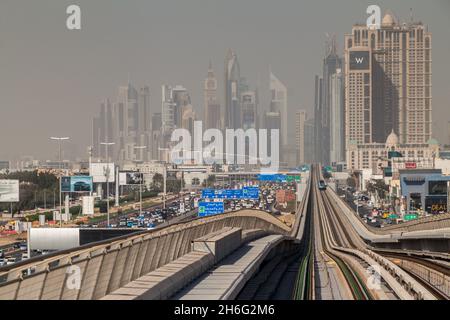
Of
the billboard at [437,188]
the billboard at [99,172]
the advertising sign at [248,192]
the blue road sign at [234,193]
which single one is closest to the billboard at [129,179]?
the billboard at [99,172]

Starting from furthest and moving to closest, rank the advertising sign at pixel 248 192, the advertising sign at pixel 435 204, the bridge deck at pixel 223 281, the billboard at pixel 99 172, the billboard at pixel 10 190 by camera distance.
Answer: the advertising sign at pixel 435 204 < the billboard at pixel 99 172 < the advertising sign at pixel 248 192 < the billboard at pixel 10 190 < the bridge deck at pixel 223 281

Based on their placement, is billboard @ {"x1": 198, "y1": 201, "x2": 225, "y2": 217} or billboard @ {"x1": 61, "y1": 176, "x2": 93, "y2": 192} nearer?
billboard @ {"x1": 198, "y1": 201, "x2": 225, "y2": 217}

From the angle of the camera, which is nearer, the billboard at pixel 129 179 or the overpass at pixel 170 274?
the overpass at pixel 170 274

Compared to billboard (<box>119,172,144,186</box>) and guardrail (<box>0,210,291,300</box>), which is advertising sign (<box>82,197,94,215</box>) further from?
guardrail (<box>0,210,291,300</box>)

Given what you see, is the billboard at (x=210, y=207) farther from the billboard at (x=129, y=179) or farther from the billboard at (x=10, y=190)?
the billboard at (x=129, y=179)

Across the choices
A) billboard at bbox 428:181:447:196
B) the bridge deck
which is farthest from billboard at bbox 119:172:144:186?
the bridge deck

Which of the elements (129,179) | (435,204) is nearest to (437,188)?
(435,204)

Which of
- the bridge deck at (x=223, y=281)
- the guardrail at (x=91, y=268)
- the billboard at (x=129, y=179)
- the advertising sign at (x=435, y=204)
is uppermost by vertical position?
the guardrail at (x=91, y=268)

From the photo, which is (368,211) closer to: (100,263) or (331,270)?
(331,270)
